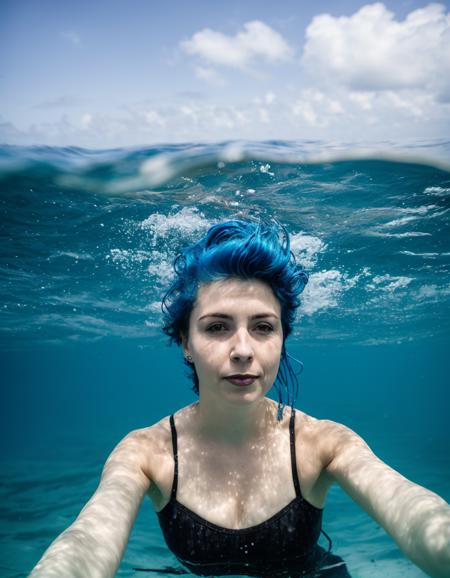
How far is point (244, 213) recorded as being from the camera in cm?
1204

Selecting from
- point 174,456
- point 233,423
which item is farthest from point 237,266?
point 174,456

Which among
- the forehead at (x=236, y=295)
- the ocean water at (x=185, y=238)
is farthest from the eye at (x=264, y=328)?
the ocean water at (x=185, y=238)

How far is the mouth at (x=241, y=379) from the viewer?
2812 mm

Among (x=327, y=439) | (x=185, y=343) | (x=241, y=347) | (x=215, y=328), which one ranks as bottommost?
(x=327, y=439)

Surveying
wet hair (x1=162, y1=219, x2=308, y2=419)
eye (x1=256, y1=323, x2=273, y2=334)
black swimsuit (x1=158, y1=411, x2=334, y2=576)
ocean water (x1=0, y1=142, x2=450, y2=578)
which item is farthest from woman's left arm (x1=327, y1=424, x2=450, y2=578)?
ocean water (x1=0, y1=142, x2=450, y2=578)

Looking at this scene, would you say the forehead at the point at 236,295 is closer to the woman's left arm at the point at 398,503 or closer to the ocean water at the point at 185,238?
the woman's left arm at the point at 398,503

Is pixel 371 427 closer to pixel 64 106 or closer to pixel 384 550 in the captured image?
pixel 384 550

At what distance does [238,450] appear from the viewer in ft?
10.8

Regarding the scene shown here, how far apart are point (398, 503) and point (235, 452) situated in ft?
4.47

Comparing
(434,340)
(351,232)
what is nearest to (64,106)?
(351,232)

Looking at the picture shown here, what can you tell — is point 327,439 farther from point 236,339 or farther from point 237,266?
point 237,266

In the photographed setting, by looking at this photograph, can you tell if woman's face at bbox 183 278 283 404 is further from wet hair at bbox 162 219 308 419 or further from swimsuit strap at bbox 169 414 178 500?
swimsuit strap at bbox 169 414 178 500

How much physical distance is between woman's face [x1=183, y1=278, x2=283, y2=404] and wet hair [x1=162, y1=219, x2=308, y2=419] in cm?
10

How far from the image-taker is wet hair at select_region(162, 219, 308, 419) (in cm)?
313
